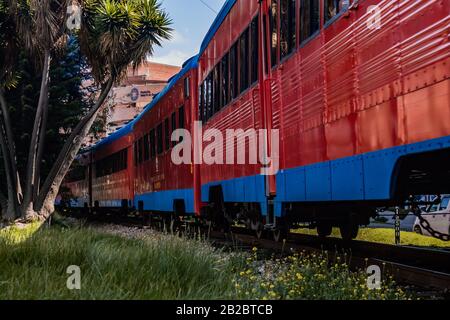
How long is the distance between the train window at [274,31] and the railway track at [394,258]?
227 centimetres

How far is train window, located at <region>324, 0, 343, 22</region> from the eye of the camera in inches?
211

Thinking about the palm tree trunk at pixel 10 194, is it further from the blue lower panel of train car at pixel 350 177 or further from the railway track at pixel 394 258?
the blue lower panel of train car at pixel 350 177

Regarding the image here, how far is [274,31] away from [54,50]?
12.2 m

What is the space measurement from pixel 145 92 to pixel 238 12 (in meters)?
64.1

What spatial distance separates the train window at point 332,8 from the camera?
17.5 feet

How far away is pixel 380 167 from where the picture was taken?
4.56m

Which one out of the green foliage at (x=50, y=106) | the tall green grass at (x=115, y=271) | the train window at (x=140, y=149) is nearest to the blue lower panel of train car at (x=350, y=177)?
the tall green grass at (x=115, y=271)

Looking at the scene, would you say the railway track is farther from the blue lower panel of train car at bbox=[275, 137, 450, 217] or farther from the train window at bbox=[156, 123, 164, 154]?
the train window at bbox=[156, 123, 164, 154]

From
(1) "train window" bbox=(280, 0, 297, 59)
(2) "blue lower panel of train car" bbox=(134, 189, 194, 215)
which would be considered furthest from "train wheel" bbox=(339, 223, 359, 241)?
(2) "blue lower panel of train car" bbox=(134, 189, 194, 215)

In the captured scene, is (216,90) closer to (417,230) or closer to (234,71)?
(234,71)

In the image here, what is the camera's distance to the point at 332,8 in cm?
551
